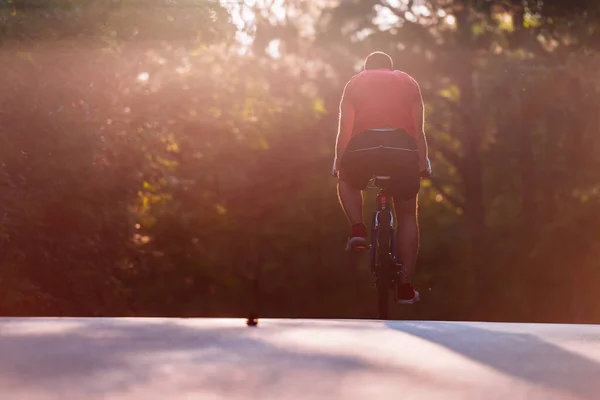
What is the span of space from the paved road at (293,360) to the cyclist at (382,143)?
40.5 inches

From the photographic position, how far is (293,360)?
5.87 meters

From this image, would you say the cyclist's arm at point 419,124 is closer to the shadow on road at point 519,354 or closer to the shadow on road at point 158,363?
the shadow on road at point 519,354

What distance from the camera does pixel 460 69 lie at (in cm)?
2988

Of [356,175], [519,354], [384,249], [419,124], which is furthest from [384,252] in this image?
[519,354]

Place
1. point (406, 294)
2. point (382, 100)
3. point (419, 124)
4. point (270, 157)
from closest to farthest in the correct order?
point (382, 100) → point (406, 294) → point (419, 124) → point (270, 157)

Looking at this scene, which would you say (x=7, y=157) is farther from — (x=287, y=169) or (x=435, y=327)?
(x=287, y=169)

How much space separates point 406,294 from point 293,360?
2.82 metres

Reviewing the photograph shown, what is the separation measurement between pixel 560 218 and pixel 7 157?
15635 millimetres

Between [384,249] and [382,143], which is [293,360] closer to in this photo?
[382,143]

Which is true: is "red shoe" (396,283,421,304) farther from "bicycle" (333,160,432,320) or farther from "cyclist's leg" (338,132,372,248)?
"cyclist's leg" (338,132,372,248)

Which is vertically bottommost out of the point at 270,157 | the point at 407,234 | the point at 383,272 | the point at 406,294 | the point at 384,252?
the point at 406,294

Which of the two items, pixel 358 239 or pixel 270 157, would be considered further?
pixel 270 157

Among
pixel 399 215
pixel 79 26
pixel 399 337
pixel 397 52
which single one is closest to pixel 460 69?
pixel 397 52

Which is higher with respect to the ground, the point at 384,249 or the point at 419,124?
the point at 419,124
